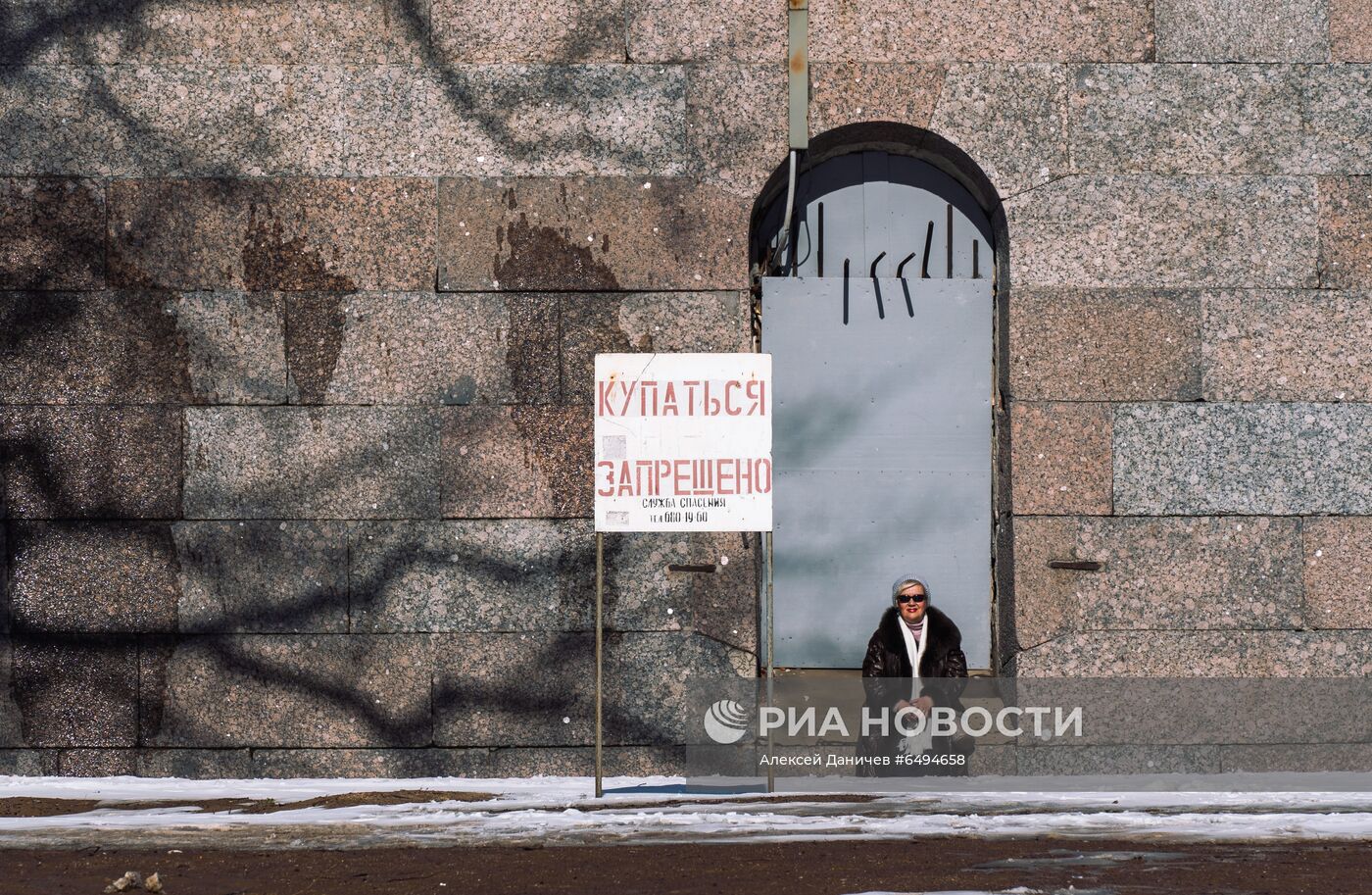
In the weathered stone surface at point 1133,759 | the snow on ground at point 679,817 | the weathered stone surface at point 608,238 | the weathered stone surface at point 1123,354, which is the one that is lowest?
the snow on ground at point 679,817

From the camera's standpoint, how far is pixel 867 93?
9.97 metres

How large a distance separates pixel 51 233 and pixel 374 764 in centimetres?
393

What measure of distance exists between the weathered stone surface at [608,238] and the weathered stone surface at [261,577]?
1.87 meters

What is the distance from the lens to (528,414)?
9922 millimetres

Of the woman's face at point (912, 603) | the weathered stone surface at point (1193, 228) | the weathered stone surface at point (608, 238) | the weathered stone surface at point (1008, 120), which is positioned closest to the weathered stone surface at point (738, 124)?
the weathered stone surface at point (608, 238)

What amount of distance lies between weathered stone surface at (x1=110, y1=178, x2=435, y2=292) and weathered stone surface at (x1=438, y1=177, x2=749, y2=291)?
39cm

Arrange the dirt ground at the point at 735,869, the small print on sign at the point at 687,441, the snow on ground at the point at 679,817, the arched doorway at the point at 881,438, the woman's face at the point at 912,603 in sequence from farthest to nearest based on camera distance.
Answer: the arched doorway at the point at 881,438, the woman's face at the point at 912,603, the small print on sign at the point at 687,441, the snow on ground at the point at 679,817, the dirt ground at the point at 735,869

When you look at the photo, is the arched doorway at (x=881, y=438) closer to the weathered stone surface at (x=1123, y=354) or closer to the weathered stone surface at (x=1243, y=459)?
the weathered stone surface at (x=1123, y=354)

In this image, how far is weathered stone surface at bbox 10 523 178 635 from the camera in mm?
9859

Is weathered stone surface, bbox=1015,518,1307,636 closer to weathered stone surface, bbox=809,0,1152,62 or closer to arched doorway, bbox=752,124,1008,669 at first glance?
arched doorway, bbox=752,124,1008,669

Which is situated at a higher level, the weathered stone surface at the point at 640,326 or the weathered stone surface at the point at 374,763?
the weathered stone surface at the point at 640,326

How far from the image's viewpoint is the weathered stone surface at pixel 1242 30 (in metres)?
9.99

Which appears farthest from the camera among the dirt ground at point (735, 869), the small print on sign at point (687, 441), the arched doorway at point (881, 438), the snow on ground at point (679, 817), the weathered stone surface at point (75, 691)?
the arched doorway at point (881, 438)

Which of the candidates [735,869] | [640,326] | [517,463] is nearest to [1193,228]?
[640,326]
